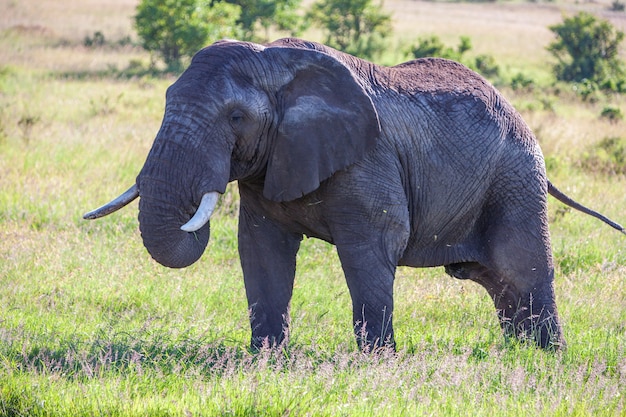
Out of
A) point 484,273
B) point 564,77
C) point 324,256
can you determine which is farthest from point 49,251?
point 564,77

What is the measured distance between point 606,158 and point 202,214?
381 inches

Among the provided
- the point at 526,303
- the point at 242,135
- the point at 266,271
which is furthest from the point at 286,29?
the point at 242,135

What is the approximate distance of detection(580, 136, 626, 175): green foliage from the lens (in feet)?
43.6

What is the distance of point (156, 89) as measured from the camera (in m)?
20.8

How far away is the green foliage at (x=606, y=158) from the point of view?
523 inches

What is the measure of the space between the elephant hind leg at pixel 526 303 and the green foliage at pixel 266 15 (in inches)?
904

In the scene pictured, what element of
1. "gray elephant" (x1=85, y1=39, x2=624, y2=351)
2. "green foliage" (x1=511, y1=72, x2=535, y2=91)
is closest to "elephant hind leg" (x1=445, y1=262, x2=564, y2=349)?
"gray elephant" (x1=85, y1=39, x2=624, y2=351)

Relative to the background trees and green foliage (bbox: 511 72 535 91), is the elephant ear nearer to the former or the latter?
the background trees

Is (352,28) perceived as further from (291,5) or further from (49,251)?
(49,251)

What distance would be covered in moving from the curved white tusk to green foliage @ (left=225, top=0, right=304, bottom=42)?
24.3m

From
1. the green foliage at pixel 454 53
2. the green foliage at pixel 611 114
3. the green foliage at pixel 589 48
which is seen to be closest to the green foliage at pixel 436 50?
the green foliage at pixel 454 53

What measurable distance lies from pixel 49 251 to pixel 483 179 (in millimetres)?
3986

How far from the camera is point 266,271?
6375 mm

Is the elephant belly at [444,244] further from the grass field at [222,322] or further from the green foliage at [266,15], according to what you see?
the green foliage at [266,15]
